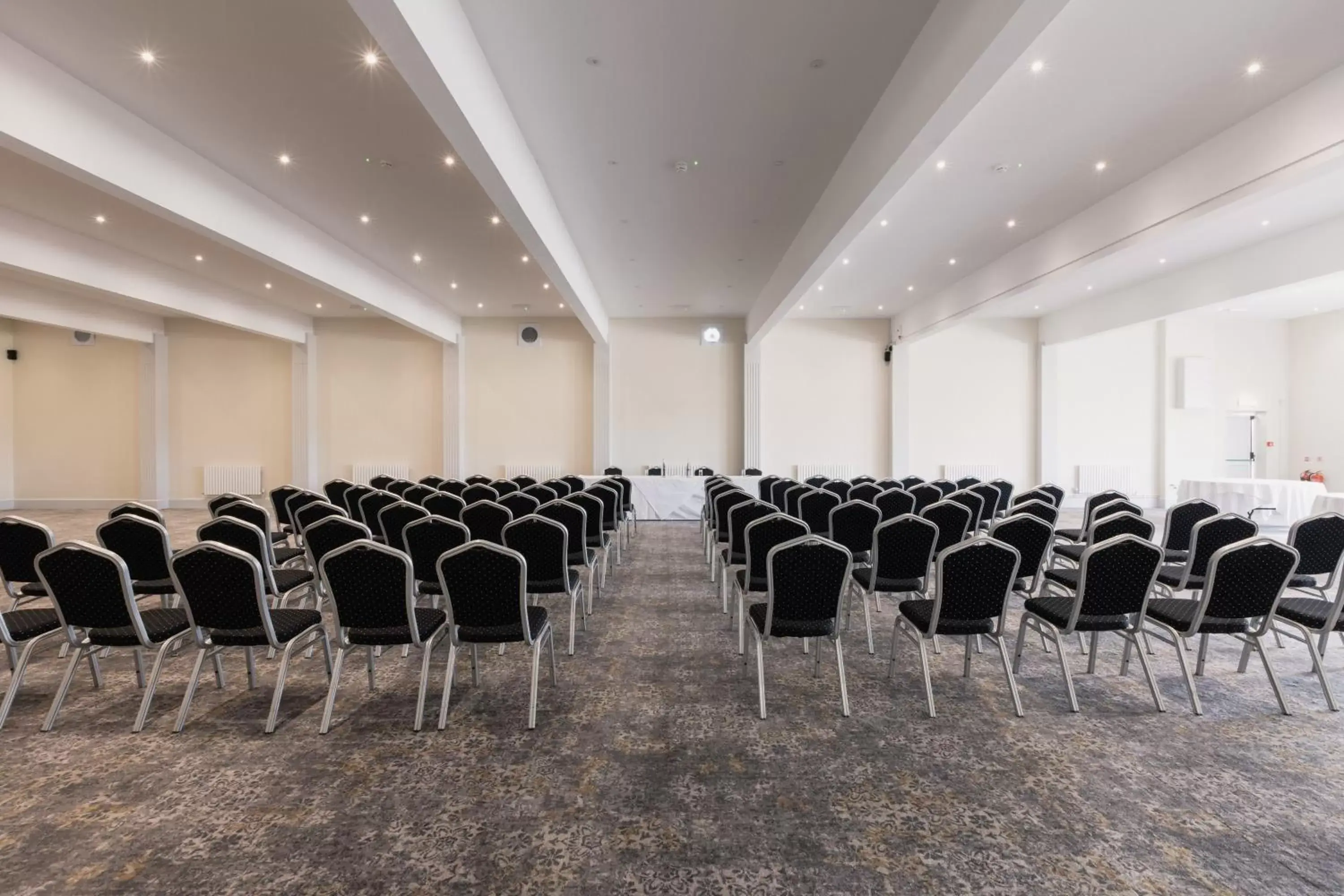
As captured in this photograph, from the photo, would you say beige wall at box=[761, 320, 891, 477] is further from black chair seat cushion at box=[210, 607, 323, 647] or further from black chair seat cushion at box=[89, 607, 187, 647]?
black chair seat cushion at box=[89, 607, 187, 647]

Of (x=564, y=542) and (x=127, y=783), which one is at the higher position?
(x=564, y=542)

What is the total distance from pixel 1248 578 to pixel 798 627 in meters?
2.46

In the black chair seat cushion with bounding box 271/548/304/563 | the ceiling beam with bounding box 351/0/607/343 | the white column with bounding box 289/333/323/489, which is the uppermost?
the ceiling beam with bounding box 351/0/607/343

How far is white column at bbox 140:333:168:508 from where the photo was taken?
12492 mm

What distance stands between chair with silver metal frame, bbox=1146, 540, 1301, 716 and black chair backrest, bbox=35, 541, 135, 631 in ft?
18.2

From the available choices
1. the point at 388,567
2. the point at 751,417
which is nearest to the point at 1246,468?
the point at 751,417

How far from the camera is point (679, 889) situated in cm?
195

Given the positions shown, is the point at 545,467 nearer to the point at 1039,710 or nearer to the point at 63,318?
→ the point at 63,318

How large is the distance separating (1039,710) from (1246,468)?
1457cm

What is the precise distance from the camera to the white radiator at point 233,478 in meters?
13.0

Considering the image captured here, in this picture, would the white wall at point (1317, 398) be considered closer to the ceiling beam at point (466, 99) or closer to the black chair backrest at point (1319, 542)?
the black chair backrest at point (1319, 542)

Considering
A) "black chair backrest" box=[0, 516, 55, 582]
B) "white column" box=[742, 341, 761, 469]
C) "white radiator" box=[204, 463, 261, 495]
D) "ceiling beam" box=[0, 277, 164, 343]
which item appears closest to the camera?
"black chair backrest" box=[0, 516, 55, 582]

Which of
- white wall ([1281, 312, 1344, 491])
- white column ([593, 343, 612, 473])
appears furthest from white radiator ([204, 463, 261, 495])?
white wall ([1281, 312, 1344, 491])

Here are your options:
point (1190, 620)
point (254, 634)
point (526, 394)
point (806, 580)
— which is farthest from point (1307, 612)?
point (526, 394)
